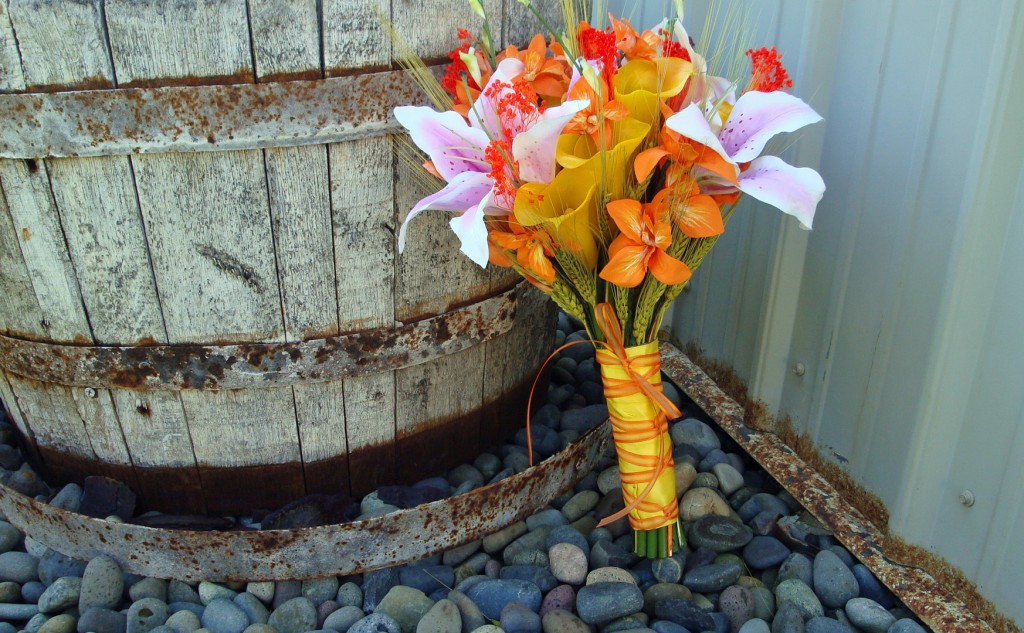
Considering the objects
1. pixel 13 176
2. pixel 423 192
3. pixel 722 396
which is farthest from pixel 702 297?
pixel 13 176

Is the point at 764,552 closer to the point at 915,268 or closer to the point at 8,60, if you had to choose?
the point at 915,268

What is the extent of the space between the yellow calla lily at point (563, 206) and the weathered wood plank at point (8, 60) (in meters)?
0.92

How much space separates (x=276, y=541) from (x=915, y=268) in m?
1.37

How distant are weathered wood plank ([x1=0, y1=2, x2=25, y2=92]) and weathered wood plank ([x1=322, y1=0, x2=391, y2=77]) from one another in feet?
1.75

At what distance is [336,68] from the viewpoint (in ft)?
5.20

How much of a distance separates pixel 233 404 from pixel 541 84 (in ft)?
3.04

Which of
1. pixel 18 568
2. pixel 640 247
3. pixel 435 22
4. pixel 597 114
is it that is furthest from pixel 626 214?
pixel 18 568

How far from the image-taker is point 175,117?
153 cm

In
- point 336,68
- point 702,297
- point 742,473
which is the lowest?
point 742,473

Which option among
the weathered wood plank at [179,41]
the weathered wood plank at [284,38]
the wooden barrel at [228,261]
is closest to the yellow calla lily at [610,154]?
the wooden barrel at [228,261]

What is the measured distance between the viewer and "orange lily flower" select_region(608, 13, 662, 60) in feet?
4.95

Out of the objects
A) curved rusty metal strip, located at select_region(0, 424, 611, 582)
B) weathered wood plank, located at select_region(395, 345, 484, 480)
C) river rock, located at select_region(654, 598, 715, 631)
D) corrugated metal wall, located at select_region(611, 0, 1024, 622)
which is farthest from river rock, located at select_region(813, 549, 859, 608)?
weathered wood plank, located at select_region(395, 345, 484, 480)

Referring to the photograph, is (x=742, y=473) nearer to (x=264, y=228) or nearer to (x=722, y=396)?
(x=722, y=396)

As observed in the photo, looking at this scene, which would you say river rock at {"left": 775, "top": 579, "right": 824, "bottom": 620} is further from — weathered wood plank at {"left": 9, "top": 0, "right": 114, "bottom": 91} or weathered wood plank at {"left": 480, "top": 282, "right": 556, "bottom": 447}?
weathered wood plank at {"left": 9, "top": 0, "right": 114, "bottom": 91}
